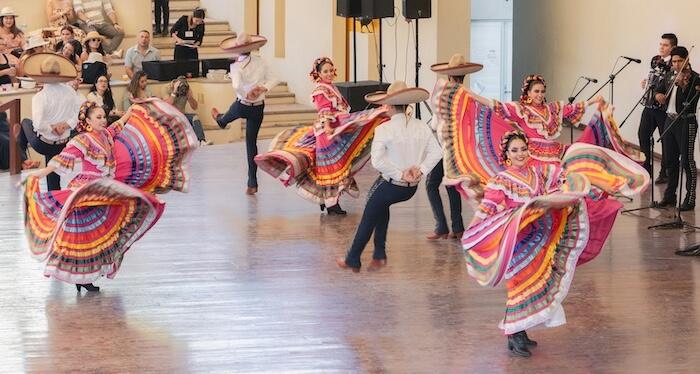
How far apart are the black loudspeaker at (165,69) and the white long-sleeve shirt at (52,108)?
702cm

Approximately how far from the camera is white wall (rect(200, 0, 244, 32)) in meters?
20.7

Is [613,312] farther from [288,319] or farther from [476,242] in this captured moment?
[288,319]

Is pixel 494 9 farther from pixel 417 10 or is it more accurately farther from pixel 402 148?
pixel 402 148

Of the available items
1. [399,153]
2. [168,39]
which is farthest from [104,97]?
[399,153]

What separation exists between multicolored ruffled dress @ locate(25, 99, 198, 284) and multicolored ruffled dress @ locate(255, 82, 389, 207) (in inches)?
92.4

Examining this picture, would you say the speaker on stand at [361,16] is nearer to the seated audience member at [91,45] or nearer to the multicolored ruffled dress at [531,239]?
the seated audience member at [91,45]

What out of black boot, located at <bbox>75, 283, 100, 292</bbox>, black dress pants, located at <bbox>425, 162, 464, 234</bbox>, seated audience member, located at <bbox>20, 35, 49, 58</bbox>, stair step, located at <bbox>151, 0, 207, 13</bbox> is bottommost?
black boot, located at <bbox>75, 283, 100, 292</bbox>

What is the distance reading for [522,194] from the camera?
23.6 feet

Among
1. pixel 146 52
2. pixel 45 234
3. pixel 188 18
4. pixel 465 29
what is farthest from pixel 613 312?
pixel 188 18

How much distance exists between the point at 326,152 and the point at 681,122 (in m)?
3.09

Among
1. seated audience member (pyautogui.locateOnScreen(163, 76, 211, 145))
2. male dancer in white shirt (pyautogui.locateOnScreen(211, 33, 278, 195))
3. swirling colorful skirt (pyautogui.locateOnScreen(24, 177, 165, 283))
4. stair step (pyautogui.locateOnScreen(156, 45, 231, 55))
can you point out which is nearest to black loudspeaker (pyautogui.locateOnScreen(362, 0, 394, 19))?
seated audience member (pyautogui.locateOnScreen(163, 76, 211, 145))

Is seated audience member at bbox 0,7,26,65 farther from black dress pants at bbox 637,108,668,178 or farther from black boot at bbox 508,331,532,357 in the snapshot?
black boot at bbox 508,331,532,357

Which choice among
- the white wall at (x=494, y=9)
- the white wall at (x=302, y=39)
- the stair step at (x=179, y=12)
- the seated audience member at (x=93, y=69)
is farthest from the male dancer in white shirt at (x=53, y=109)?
the stair step at (x=179, y=12)

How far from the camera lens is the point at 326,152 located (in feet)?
35.9
